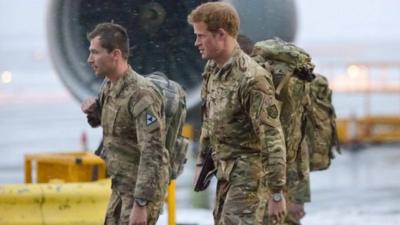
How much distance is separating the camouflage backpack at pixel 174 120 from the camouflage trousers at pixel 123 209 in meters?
0.46

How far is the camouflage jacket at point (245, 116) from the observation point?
5754 millimetres

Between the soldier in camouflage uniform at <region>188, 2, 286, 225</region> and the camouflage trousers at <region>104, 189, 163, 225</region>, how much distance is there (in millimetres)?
284

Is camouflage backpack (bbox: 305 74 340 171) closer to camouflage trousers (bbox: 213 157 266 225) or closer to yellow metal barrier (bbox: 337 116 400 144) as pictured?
camouflage trousers (bbox: 213 157 266 225)

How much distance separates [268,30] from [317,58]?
30206mm

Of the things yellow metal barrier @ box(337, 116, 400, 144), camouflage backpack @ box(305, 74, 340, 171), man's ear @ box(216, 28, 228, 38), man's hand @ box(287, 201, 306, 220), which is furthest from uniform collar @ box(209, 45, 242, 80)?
yellow metal barrier @ box(337, 116, 400, 144)

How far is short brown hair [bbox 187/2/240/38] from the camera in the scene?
5.84 meters

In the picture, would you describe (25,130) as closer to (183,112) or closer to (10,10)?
(10,10)

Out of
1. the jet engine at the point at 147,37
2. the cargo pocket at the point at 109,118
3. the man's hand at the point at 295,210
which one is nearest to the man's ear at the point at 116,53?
the cargo pocket at the point at 109,118

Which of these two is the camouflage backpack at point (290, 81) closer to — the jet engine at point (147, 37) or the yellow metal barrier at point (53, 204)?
the yellow metal barrier at point (53, 204)

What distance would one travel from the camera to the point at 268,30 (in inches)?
383

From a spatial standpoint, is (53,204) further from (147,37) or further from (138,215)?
(138,215)

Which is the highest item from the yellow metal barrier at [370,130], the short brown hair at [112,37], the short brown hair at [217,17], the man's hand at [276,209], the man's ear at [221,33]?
the short brown hair at [217,17]

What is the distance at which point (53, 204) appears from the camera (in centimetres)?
875

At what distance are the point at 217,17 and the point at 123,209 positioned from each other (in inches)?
38.0
